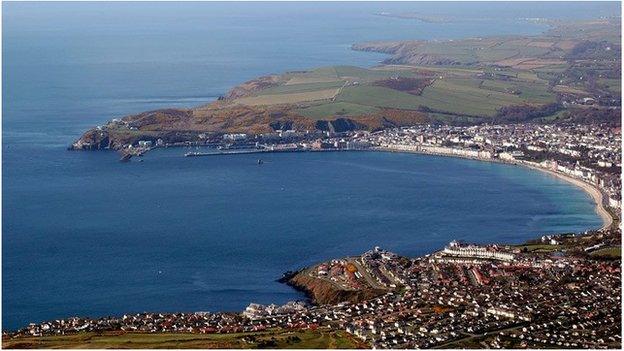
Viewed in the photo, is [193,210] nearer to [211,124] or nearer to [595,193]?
[595,193]

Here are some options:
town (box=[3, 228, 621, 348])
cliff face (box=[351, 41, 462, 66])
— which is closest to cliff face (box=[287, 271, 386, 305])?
town (box=[3, 228, 621, 348])

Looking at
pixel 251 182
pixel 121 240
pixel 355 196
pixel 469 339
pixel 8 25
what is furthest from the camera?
pixel 8 25

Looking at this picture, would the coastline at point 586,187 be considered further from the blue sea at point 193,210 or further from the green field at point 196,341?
the green field at point 196,341

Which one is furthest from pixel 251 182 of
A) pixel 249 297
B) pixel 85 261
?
pixel 249 297

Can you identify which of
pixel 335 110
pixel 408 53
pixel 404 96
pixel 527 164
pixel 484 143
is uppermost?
pixel 408 53

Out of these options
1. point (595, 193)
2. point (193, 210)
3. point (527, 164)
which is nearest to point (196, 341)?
point (193, 210)

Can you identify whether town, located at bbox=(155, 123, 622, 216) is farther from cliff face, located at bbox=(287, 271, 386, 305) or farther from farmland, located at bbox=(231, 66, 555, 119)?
cliff face, located at bbox=(287, 271, 386, 305)

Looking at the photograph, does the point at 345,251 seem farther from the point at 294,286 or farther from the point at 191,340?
the point at 191,340
